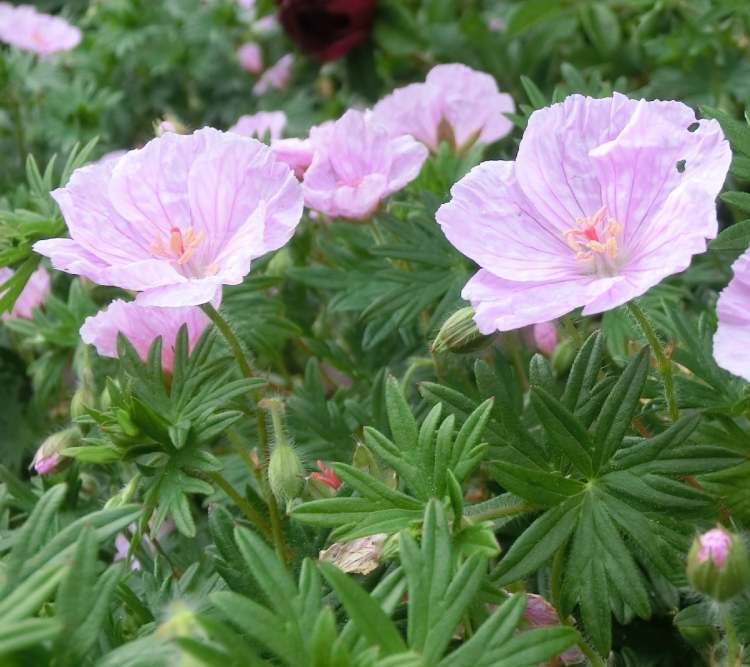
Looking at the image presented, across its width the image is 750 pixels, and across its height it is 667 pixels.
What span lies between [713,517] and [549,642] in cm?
22

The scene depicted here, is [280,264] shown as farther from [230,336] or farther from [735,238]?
[735,238]

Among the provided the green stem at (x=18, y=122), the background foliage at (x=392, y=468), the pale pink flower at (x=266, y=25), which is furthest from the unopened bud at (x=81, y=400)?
the pale pink flower at (x=266, y=25)

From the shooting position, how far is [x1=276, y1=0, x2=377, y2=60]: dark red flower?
1.91 meters

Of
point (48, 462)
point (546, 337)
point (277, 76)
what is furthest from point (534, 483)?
point (277, 76)

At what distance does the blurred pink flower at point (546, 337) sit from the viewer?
1.14 meters

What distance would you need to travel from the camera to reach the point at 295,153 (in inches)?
43.0

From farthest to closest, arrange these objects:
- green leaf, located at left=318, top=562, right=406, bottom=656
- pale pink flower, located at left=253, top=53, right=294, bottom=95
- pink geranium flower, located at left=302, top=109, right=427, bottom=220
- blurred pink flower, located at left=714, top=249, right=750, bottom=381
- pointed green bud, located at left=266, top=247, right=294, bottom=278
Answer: pale pink flower, located at left=253, top=53, right=294, bottom=95 < pointed green bud, located at left=266, top=247, right=294, bottom=278 < pink geranium flower, located at left=302, top=109, right=427, bottom=220 < blurred pink flower, located at left=714, top=249, right=750, bottom=381 < green leaf, located at left=318, top=562, right=406, bottom=656

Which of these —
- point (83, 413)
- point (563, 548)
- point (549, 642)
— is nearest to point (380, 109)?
point (83, 413)

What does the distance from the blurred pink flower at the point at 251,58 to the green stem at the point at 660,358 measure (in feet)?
5.05

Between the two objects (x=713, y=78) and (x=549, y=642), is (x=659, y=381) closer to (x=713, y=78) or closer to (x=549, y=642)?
(x=549, y=642)

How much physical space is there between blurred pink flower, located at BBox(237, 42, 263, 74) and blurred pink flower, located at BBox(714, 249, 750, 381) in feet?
5.30

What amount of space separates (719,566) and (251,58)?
1752 mm

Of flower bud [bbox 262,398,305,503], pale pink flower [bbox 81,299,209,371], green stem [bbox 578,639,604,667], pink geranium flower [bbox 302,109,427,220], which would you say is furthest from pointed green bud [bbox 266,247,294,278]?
green stem [bbox 578,639,604,667]

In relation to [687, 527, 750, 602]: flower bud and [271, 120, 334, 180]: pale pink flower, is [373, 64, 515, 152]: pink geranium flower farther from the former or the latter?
[687, 527, 750, 602]: flower bud
